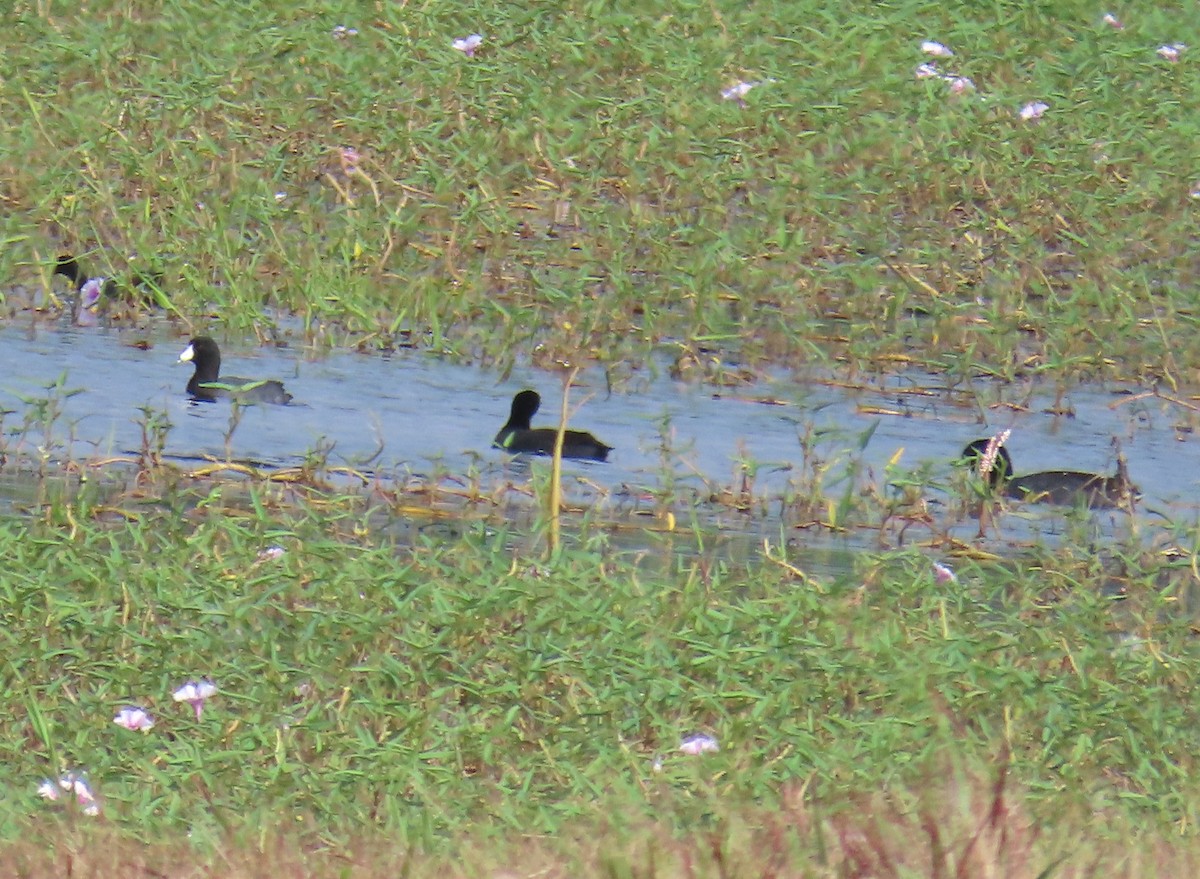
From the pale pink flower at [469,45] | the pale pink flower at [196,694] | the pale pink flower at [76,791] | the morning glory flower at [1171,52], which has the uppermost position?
the morning glory flower at [1171,52]

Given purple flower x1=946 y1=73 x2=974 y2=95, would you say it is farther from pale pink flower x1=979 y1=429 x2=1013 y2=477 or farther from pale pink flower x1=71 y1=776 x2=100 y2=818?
pale pink flower x1=71 y1=776 x2=100 y2=818

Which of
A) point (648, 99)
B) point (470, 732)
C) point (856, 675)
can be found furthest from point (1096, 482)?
point (648, 99)

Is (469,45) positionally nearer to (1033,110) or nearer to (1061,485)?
(1033,110)

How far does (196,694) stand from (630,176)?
526 centimetres

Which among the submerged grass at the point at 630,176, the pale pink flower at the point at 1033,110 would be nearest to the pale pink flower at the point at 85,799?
the submerged grass at the point at 630,176

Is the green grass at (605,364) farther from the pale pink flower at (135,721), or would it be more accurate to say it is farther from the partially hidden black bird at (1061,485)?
the partially hidden black bird at (1061,485)

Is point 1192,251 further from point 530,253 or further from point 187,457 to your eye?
point 187,457

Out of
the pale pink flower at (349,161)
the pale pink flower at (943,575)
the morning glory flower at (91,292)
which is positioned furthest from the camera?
the pale pink flower at (349,161)

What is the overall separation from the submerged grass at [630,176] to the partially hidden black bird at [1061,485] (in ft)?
4.23

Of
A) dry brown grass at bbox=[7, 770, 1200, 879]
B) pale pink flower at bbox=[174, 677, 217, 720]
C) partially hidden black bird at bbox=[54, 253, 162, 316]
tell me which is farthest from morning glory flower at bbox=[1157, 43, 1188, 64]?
dry brown grass at bbox=[7, 770, 1200, 879]

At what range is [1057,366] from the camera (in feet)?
27.5

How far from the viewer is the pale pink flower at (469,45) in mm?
11031

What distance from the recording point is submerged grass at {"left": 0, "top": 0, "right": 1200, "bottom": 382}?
8.65 meters

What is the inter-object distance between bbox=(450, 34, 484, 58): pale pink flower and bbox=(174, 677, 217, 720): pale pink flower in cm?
633
